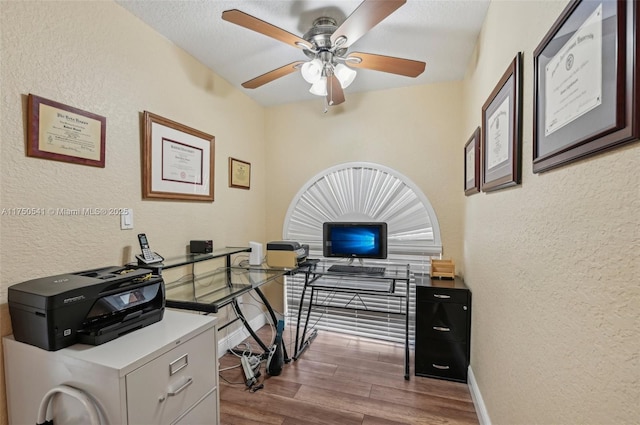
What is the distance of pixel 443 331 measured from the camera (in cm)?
217

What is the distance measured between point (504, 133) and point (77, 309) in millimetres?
2048

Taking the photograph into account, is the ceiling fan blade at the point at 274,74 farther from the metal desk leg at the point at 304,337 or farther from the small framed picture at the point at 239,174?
the metal desk leg at the point at 304,337

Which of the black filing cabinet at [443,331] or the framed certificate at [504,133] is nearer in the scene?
the framed certificate at [504,133]

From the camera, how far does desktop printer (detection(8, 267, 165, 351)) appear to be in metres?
1.08

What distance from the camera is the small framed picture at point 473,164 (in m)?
1.92

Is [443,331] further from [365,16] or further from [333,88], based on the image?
[365,16]

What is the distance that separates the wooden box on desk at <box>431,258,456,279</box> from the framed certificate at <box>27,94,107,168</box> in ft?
8.28

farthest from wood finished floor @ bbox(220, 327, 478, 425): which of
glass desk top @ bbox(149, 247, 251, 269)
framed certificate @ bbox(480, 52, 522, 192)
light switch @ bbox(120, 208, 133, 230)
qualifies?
framed certificate @ bbox(480, 52, 522, 192)

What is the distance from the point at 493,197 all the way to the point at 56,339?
2163mm

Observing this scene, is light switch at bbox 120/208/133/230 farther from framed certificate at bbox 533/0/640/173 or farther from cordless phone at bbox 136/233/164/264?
framed certificate at bbox 533/0/640/173

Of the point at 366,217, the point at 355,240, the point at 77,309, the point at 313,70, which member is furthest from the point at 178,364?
the point at 366,217

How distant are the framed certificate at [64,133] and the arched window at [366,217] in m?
1.92

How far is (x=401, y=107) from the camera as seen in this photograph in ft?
9.34

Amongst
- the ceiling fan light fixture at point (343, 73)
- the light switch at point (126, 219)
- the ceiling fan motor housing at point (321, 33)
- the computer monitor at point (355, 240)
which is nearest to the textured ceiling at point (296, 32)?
the ceiling fan motor housing at point (321, 33)
